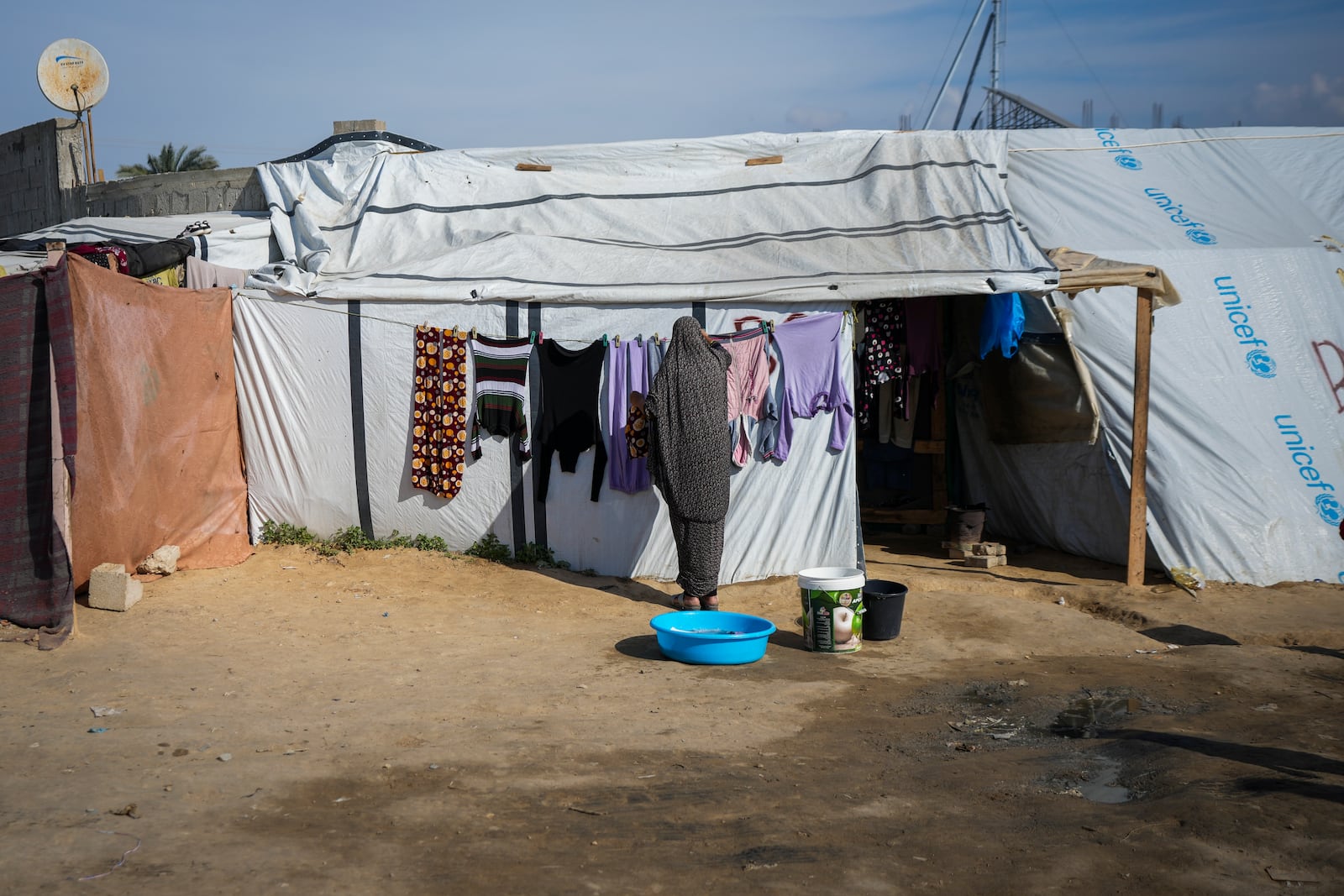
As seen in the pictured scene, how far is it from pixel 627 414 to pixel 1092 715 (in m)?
3.54

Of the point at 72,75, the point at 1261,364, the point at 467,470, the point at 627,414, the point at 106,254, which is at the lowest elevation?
the point at 467,470

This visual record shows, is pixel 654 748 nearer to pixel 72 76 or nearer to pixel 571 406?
pixel 571 406

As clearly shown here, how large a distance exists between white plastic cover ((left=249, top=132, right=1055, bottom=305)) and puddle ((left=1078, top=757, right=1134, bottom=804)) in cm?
365

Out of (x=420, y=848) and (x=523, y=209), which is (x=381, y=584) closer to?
(x=523, y=209)

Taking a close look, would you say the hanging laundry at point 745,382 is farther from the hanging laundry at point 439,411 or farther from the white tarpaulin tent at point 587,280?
the hanging laundry at point 439,411

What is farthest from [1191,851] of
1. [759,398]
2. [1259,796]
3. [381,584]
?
[381,584]

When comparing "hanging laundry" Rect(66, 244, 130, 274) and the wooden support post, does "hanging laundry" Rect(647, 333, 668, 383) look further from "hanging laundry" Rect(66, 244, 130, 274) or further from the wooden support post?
"hanging laundry" Rect(66, 244, 130, 274)

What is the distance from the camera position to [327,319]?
24.8ft

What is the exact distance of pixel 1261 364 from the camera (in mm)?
7305

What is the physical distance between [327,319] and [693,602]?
133 inches

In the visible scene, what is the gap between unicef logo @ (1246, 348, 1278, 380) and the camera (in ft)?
23.9

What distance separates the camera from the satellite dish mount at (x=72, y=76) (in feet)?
33.3

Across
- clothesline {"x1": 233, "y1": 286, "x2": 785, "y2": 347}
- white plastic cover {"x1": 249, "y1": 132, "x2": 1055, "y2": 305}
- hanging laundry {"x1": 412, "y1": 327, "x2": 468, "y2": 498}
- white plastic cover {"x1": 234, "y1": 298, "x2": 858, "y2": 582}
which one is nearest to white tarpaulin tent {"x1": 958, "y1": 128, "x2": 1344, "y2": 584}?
white plastic cover {"x1": 249, "y1": 132, "x2": 1055, "y2": 305}

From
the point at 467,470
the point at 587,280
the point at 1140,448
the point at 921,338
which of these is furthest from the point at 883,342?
the point at 467,470
